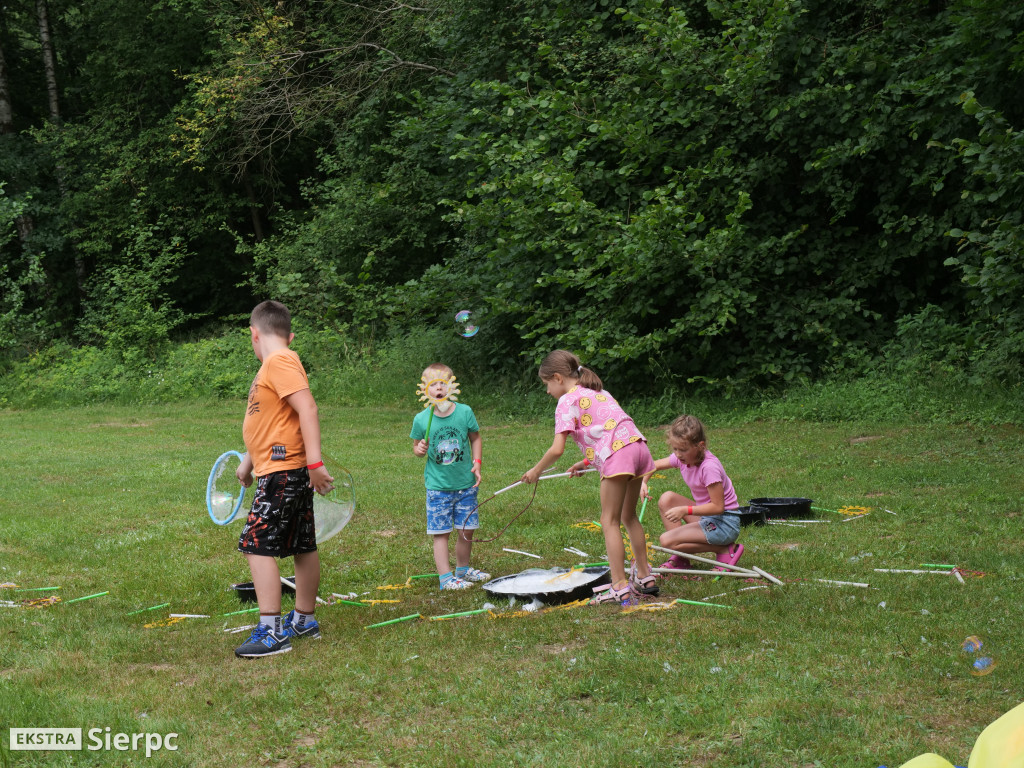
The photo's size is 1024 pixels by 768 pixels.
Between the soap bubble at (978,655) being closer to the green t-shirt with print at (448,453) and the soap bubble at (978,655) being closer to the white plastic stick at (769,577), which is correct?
the white plastic stick at (769,577)

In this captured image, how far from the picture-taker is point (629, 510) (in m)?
5.68

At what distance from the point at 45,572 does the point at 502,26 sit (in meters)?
13.1

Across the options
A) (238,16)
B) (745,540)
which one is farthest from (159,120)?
(745,540)

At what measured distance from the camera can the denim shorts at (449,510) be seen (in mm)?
6195

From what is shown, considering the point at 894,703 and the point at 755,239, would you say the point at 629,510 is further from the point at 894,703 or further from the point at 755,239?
the point at 755,239

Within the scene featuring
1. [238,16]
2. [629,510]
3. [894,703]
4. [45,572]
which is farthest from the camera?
[238,16]

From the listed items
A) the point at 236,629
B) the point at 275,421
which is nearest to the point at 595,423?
the point at 275,421

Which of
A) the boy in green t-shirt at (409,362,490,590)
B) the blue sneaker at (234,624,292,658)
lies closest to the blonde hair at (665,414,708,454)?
the boy in green t-shirt at (409,362,490,590)

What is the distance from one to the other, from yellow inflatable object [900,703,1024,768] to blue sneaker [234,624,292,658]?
377 cm

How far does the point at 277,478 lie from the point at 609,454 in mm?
1772

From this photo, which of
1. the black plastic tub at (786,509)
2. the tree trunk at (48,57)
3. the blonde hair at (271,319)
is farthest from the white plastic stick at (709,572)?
the tree trunk at (48,57)

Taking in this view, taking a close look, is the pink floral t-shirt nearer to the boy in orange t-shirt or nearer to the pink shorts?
the pink shorts

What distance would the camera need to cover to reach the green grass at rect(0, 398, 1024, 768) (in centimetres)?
359

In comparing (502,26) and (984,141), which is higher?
(502,26)
